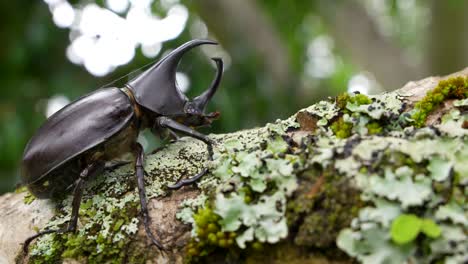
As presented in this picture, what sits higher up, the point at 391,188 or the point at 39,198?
the point at 391,188

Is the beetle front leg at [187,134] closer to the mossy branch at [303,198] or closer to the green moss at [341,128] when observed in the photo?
the mossy branch at [303,198]

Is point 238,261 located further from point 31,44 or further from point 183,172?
point 31,44

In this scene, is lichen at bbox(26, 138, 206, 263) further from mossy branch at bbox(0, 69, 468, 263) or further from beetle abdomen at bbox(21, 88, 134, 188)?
beetle abdomen at bbox(21, 88, 134, 188)

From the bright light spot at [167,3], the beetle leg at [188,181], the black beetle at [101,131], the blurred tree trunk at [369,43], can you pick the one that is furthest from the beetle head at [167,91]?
the blurred tree trunk at [369,43]

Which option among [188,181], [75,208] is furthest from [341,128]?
[75,208]

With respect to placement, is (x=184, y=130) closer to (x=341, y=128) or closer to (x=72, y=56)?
(x=341, y=128)

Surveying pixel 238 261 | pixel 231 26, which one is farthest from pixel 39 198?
pixel 231 26

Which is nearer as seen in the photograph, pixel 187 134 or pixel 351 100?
pixel 351 100
